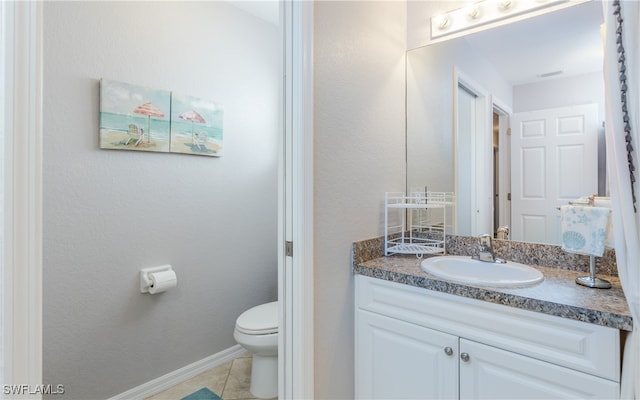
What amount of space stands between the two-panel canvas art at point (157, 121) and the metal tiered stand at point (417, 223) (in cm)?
125

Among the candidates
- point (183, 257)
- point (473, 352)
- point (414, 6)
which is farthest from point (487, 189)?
point (183, 257)

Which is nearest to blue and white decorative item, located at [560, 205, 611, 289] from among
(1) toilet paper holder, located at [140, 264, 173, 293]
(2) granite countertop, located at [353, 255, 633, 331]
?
(2) granite countertop, located at [353, 255, 633, 331]

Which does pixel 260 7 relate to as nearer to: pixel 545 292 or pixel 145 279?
pixel 145 279

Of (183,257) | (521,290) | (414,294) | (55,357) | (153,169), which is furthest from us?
(183,257)

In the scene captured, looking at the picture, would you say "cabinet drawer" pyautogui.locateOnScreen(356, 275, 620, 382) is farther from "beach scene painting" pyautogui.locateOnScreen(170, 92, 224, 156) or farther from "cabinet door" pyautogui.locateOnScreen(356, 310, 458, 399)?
"beach scene painting" pyautogui.locateOnScreen(170, 92, 224, 156)

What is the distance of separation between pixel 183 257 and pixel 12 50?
4.68ft

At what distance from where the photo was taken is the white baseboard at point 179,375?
6.01ft

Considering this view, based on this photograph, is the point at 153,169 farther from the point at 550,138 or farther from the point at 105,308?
the point at 550,138

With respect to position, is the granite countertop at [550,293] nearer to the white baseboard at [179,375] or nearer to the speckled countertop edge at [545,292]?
the speckled countertop edge at [545,292]

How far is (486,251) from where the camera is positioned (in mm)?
1458

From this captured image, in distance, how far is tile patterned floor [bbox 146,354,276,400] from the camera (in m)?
1.87

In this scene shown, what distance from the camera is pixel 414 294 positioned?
49.8 inches

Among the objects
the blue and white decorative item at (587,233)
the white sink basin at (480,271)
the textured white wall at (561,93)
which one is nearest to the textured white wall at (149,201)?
the white sink basin at (480,271)

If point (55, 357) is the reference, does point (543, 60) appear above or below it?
above
